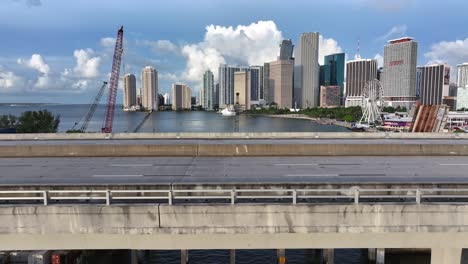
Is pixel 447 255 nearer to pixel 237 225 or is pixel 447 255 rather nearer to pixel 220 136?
pixel 237 225

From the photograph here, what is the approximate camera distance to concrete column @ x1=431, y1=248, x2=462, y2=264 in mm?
12094

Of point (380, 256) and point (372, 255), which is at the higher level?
point (380, 256)

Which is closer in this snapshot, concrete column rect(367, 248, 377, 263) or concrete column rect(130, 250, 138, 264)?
concrete column rect(130, 250, 138, 264)

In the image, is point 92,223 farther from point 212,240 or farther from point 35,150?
point 35,150

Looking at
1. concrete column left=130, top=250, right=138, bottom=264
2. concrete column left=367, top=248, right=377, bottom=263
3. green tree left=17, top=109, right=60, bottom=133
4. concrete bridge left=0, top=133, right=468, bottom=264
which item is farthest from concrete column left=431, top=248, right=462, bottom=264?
green tree left=17, top=109, right=60, bottom=133

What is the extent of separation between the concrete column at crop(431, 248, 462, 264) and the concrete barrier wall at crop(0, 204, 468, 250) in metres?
0.44

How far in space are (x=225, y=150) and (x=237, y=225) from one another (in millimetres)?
12217

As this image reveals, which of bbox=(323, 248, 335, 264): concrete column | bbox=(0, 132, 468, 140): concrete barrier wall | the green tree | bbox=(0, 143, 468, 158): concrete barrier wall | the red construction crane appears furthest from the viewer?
the red construction crane

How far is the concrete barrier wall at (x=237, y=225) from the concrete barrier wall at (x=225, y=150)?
39.8 ft

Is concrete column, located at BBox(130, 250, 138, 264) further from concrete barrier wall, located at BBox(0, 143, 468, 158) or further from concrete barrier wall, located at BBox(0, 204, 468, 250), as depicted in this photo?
concrete barrier wall, located at BBox(0, 204, 468, 250)

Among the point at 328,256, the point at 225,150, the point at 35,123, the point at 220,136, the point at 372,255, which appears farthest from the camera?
the point at 35,123

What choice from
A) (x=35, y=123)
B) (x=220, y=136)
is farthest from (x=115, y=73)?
(x=220, y=136)

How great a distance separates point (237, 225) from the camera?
11.7 meters

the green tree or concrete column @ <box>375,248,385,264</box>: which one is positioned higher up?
the green tree
